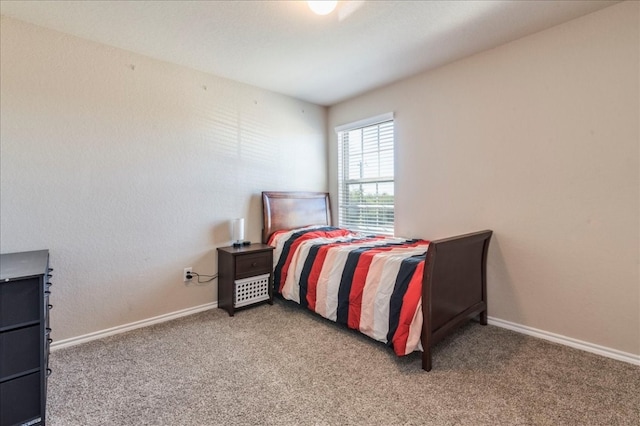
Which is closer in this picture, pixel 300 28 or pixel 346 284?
pixel 300 28

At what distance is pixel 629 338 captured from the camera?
6.57 ft

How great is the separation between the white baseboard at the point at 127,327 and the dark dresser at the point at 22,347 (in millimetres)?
995

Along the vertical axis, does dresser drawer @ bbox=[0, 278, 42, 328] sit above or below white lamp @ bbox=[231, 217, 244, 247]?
below

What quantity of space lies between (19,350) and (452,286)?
98.3 inches

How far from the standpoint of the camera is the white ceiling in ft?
6.57

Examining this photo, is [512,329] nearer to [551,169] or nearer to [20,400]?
[551,169]

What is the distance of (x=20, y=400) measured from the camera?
4.60 ft

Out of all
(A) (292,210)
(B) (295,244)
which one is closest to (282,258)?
(B) (295,244)

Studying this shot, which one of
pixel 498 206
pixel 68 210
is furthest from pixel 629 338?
pixel 68 210

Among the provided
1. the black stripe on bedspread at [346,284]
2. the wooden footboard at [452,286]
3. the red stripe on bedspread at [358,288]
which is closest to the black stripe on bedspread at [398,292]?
the wooden footboard at [452,286]

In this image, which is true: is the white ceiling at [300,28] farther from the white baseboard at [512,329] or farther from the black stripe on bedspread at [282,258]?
the white baseboard at [512,329]

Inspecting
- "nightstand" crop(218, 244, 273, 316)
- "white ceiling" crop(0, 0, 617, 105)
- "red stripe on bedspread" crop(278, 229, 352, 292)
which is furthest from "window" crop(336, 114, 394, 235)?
"nightstand" crop(218, 244, 273, 316)

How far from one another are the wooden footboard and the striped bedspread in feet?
0.29

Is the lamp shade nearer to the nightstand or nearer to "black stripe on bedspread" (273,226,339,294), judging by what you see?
the nightstand
